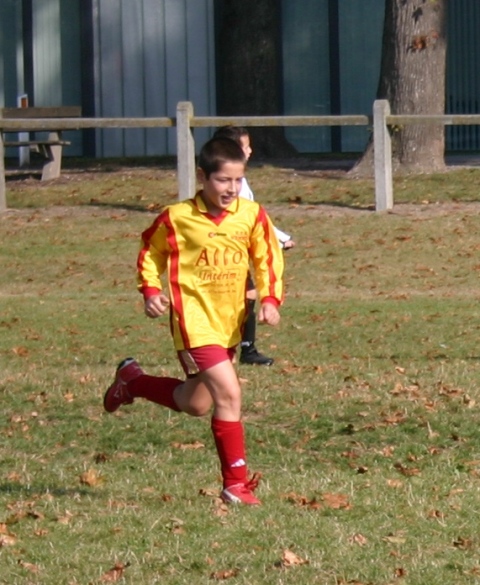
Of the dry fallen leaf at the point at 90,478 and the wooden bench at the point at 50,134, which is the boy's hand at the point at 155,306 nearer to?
the dry fallen leaf at the point at 90,478

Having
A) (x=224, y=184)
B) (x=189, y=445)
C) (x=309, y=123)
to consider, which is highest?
(x=309, y=123)

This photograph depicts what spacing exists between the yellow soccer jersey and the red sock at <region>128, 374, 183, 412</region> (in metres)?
0.49

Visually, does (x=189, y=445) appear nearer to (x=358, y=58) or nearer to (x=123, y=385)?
(x=123, y=385)

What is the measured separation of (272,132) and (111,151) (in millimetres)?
4201

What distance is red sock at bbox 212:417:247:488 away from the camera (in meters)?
6.46

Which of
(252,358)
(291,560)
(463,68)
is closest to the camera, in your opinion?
(291,560)

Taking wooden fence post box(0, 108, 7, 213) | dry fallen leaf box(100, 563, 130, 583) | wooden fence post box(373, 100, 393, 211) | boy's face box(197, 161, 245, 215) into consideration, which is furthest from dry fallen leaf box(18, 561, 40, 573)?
wooden fence post box(0, 108, 7, 213)

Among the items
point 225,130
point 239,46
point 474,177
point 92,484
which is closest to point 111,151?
point 239,46

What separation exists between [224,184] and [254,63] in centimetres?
1730

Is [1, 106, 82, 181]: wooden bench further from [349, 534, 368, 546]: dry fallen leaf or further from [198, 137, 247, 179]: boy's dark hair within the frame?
[349, 534, 368, 546]: dry fallen leaf

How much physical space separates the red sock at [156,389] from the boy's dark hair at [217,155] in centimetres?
107

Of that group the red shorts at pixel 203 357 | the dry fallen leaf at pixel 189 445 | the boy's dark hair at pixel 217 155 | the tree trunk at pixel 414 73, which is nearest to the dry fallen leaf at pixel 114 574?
the red shorts at pixel 203 357

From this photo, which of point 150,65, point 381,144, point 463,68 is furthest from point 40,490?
point 463,68

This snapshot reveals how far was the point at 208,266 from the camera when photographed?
6.39 meters
